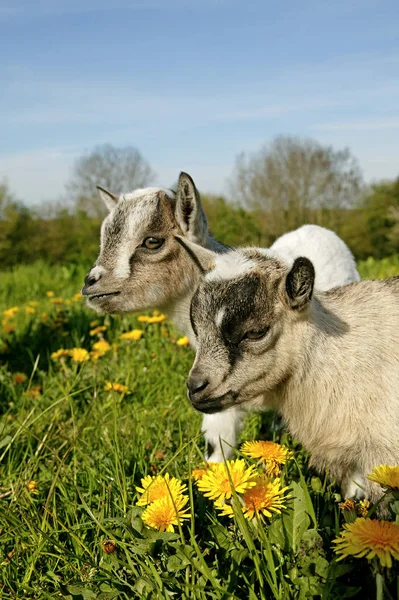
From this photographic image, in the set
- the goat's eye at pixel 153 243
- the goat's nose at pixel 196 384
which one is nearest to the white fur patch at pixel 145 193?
the goat's eye at pixel 153 243

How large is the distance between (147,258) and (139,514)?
1.95 metres

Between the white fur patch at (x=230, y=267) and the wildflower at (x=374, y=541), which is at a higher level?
the white fur patch at (x=230, y=267)

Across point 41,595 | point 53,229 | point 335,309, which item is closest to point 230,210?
point 53,229

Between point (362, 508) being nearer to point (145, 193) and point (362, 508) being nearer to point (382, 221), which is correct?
point (145, 193)

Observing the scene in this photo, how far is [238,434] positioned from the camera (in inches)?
127

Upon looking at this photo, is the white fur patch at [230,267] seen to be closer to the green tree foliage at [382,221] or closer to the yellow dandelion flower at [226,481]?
the yellow dandelion flower at [226,481]

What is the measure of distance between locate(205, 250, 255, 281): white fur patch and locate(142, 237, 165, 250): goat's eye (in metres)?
1.03

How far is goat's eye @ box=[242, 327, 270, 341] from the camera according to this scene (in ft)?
7.34

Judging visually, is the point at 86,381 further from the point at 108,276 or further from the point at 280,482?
the point at 280,482

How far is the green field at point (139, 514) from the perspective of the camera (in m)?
1.57

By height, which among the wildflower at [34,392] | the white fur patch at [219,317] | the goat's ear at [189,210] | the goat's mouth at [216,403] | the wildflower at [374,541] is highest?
the goat's ear at [189,210]

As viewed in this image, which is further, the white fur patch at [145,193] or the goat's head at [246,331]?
the white fur patch at [145,193]

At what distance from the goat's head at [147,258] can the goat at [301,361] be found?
0.96 m

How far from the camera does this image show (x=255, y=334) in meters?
2.24
